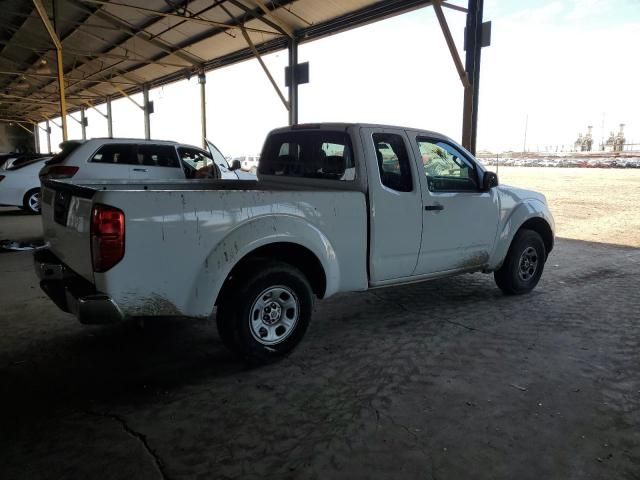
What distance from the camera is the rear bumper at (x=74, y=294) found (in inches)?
103

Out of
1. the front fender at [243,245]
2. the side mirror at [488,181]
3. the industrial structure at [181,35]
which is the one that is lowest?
the front fender at [243,245]

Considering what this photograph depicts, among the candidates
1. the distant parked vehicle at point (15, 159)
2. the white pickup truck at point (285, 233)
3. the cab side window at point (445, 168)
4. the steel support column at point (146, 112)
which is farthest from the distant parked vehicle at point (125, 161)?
the steel support column at point (146, 112)

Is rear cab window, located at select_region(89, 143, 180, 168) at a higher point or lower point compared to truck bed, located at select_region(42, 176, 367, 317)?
higher

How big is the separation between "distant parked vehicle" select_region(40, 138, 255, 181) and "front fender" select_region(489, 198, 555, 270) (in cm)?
477

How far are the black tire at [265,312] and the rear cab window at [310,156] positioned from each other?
1024 millimetres

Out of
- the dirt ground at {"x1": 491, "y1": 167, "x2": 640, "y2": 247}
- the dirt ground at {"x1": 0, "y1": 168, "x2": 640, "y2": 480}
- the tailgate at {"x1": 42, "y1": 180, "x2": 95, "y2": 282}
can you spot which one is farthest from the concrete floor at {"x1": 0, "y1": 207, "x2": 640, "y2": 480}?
the dirt ground at {"x1": 491, "y1": 167, "x2": 640, "y2": 247}

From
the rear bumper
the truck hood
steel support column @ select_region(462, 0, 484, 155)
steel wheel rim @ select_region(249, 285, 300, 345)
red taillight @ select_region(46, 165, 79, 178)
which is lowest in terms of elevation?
steel wheel rim @ select_region(249, 285, 300, 345)

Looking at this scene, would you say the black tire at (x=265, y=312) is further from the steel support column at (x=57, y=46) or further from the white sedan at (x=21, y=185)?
the steel support column at (x=57, y=46)

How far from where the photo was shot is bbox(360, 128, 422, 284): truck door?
371 centimetres

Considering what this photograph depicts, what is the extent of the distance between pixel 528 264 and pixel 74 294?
4494mm

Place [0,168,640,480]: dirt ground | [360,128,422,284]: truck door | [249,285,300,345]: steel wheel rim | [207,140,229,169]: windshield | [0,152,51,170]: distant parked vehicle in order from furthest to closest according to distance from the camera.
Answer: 1. [0,152,51,170]: distant parked vehicle
2. [207,140,229,169]: windshield
3. [360,128,422,284]: truck door
4. [249,285,300,345]: steel wheel rim
5. [0,168,640,480]: dirt ground

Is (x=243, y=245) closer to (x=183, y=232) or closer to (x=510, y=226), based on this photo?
(x=183, y=232)

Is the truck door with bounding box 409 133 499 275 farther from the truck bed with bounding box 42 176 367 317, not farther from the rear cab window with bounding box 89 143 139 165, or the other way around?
the rear cab window with bounding box 89 143 139 165

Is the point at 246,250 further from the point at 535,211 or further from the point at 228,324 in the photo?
the point at 535,211
